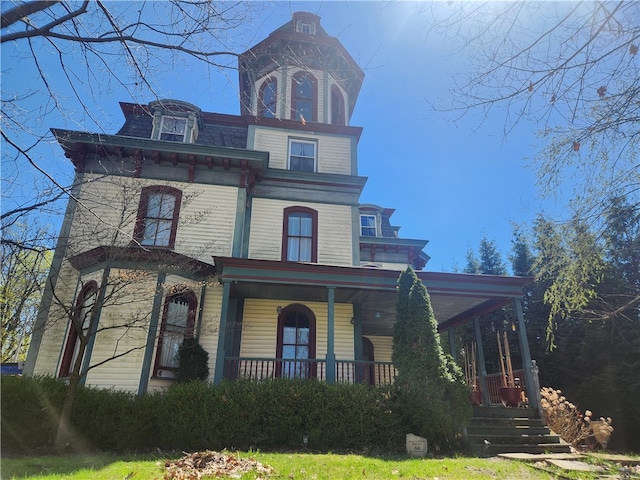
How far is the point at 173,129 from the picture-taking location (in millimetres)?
13242

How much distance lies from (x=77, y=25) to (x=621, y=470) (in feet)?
31.0

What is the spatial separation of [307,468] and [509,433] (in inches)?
200

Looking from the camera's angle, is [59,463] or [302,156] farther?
[302,156]

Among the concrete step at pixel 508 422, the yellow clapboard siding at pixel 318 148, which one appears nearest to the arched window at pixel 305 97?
the yellow clapboard siding at pixel 318 148

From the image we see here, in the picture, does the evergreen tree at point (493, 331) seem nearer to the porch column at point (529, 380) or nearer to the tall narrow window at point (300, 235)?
the porch column at point (529, 380)

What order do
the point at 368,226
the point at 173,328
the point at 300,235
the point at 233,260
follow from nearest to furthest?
the point at 233,260 → the point at 173,328 → the point at 300,235 → the point at 368,226

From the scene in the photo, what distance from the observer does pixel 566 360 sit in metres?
19.3

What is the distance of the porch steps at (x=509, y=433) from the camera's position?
7641mm

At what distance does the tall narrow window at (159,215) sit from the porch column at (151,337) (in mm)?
2045

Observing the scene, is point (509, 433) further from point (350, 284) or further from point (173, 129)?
point (173, 129)

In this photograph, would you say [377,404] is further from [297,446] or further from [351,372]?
[351,372]

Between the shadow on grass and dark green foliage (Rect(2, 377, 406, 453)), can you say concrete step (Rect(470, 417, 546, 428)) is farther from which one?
the shadow on grass

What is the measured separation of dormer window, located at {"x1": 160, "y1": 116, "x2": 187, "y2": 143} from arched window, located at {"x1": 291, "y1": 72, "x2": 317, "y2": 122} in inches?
157

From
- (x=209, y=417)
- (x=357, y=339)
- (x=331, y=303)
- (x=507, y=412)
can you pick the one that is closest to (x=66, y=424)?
(x=209, y=417)
